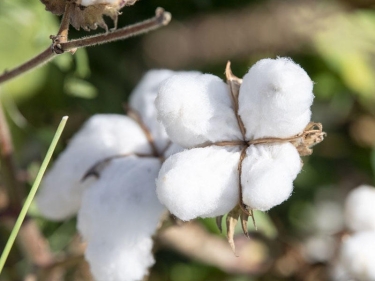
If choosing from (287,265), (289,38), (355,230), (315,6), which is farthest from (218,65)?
(355,230)

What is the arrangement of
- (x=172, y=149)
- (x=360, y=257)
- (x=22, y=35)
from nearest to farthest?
(x=172, y=149) < (x=360, y=257) < (x=22, y=35)

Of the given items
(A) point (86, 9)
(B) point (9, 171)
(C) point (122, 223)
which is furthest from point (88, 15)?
(B) point (9, 171)

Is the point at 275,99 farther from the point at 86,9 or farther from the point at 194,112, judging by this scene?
the point at 86,9

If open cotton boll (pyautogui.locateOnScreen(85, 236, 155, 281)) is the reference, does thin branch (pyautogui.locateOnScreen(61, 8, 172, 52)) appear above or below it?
above

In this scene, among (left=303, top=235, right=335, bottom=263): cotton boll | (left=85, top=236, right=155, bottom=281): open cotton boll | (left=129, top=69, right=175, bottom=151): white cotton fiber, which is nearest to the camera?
(left=85, top=236, right=155, bottom=281): open cotton boll

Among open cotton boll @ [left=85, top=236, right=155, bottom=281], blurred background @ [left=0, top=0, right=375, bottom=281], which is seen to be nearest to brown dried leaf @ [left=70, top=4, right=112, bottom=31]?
open cotton boll @ [left=85, top=236, right=155, bottom=281]

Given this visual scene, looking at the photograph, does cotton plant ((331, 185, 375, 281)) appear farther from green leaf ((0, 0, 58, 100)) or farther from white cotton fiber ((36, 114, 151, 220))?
green leaf ((0, 0, 58, 100))

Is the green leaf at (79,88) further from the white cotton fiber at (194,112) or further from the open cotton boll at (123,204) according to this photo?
the white cotton fiber at (194,112)

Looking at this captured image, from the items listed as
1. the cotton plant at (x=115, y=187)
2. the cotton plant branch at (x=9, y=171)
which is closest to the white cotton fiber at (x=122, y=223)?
the cotton plant at (x=115, y=187)
